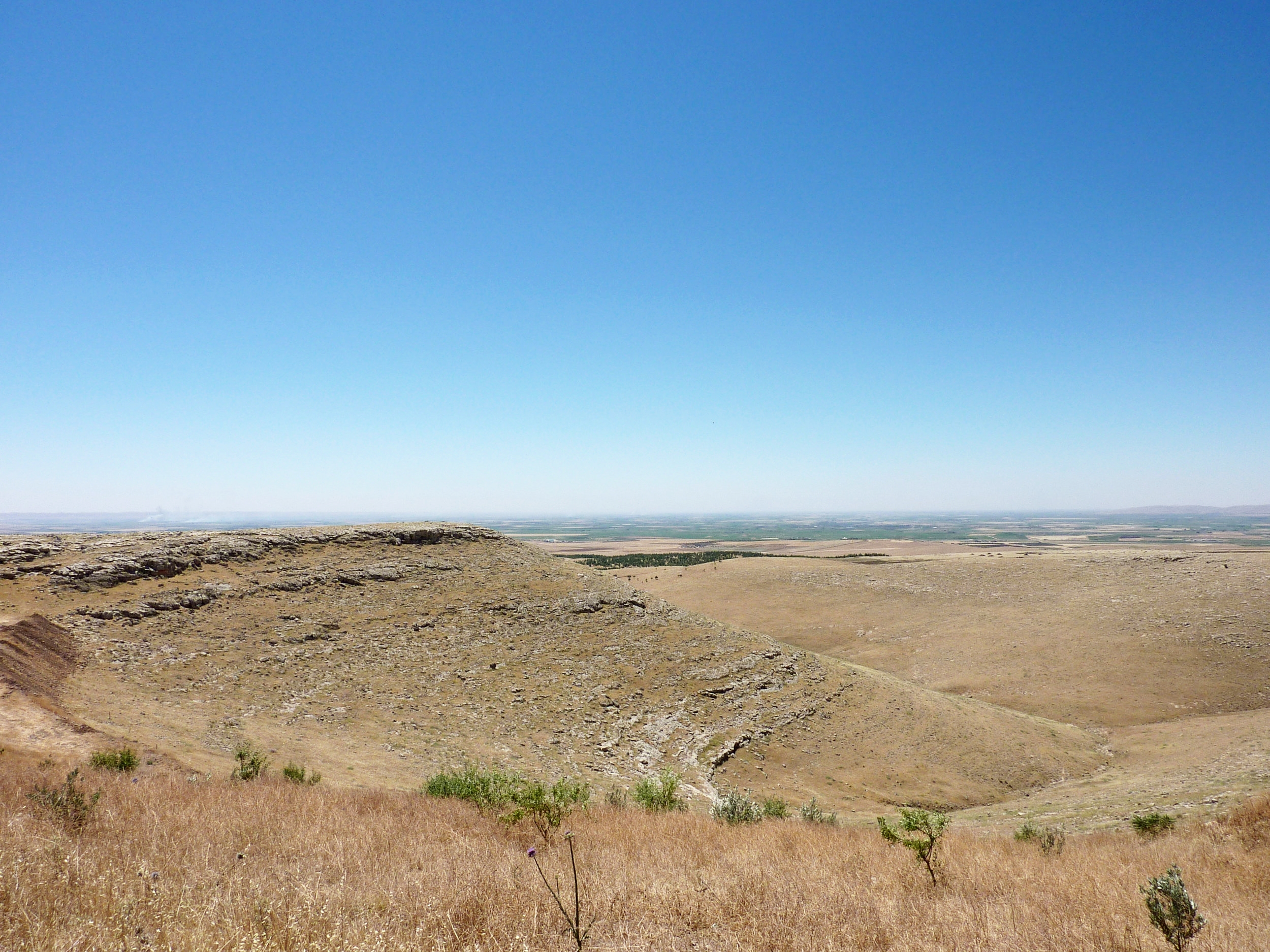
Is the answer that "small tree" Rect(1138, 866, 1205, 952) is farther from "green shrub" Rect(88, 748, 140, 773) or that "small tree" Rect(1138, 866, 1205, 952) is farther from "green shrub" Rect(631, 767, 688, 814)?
"green shrub" Rect(88, 748, 140, 773)

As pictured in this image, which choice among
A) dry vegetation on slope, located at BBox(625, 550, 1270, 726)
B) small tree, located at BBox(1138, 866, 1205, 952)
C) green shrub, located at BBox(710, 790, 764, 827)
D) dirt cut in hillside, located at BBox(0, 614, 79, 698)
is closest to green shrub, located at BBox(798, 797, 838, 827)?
green shrub, located at BBox(710, 790, 764, 827)

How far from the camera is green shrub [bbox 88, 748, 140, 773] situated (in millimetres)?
12734

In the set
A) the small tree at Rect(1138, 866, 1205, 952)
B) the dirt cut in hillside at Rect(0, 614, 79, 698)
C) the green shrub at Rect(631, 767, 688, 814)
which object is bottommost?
the green shrub at Rect(631, 767, 688, 814)

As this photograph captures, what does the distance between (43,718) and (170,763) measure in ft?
14.6

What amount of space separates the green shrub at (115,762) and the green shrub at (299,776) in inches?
124

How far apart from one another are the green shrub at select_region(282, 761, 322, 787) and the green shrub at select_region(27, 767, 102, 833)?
5.45m

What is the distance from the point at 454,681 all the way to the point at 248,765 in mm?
11635

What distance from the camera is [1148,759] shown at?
28.8 m

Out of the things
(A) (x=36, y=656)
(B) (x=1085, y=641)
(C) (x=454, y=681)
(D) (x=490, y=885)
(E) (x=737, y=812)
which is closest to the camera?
(D) (x=490, y=885)

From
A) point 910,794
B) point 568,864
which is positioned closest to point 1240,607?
point 910,794

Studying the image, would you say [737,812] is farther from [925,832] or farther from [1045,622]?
[1045,622]

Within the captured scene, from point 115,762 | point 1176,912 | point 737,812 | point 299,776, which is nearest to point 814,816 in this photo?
point 737,812

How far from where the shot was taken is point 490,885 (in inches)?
283

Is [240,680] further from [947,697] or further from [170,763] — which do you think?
[947,697]
